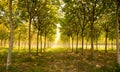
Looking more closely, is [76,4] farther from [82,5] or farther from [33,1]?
[33,1]

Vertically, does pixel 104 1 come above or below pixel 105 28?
above

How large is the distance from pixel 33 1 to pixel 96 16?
25.7ft

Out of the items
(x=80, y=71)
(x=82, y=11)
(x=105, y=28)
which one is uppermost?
(x=82, y=11)

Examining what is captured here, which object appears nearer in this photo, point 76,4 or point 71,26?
point 76,4

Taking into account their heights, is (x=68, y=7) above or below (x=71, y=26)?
above

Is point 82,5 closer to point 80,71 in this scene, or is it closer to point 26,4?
point 26,4

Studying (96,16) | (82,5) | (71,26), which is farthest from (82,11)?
(71,26)

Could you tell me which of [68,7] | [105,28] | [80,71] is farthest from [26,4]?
[105,28]

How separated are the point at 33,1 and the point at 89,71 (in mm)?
10811

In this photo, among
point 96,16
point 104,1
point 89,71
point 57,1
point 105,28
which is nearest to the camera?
point 89,71

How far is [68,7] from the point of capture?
23.0m

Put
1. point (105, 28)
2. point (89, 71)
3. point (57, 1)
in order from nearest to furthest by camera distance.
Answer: point (89, 71) < point (57, 1) < point (105, 28)

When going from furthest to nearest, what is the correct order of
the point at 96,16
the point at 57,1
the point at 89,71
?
the point at 57,1 < the point at 96,16 < the point at 89,71

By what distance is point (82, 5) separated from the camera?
21.8 m
